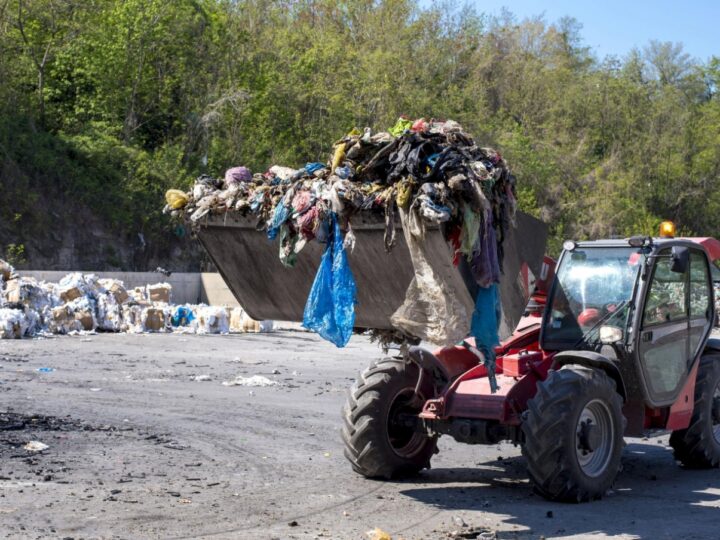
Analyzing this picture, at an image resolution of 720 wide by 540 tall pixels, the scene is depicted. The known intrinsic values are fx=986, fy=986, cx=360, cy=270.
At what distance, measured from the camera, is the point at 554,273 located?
28.9ft

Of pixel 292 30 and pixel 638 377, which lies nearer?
pixel 638 377

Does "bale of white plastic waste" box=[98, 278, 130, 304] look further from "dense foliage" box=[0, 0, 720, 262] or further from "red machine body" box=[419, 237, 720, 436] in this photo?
"red machine body" box=[419, 237, 720, 436]

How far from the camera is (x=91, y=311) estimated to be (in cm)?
2328

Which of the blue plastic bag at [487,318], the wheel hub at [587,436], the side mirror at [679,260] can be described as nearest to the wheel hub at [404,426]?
the wheel hub at [587,436]

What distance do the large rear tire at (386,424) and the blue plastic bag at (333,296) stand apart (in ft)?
3.90

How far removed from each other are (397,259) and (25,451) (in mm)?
4138

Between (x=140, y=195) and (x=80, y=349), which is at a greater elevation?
(x=140, y=195)

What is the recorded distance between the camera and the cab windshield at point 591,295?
8406 mm

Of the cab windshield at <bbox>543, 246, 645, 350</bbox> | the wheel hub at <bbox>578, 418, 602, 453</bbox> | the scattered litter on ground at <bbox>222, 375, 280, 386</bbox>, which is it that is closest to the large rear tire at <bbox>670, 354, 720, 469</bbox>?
the cab windshield at <bbox>543, 246, 645, 350</bbox>

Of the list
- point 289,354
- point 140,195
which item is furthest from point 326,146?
point 289,354

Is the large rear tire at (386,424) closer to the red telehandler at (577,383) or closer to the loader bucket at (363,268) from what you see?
the red telehandler at (577,383)

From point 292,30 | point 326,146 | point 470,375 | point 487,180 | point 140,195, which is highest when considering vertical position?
point 292,30

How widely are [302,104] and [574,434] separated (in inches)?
1544

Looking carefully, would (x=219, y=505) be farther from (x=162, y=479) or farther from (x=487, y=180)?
(x=487, y=180)
